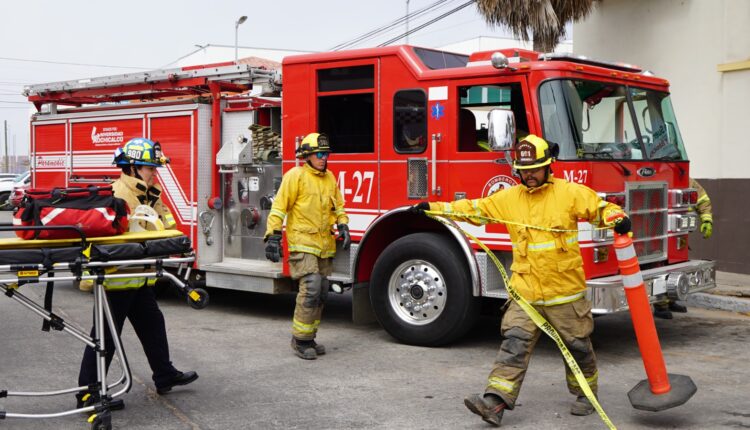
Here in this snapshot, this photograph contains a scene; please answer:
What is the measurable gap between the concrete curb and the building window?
4.21 metres

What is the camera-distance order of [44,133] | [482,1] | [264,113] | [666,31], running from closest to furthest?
1. [264,113]
2. [44,133]
3. [666,31]
4. [482,1]

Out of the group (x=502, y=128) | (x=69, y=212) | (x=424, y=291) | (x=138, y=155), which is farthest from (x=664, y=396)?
(x=138, y=155)

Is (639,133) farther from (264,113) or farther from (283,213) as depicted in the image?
(264,113)

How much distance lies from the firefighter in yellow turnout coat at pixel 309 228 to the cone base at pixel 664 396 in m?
2.89

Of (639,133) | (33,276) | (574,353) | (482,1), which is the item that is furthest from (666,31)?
(33,276)

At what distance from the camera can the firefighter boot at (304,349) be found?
23.8 feet

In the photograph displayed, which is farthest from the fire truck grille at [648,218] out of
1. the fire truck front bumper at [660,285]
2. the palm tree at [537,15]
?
the palm tree at [537,15]

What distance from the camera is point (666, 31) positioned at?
12.5 m

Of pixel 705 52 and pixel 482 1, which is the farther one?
pixel 482 1

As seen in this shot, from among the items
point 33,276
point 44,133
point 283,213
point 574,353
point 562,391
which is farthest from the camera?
point 44,133

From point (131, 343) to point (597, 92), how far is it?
461cm

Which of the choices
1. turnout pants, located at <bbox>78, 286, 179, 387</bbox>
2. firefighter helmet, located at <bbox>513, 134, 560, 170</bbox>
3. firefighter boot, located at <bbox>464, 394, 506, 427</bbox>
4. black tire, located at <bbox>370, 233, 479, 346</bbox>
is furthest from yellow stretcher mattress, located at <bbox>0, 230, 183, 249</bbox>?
black tire, located at <bbox>370, 233, 479, 346</bbox>

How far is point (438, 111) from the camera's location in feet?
24.8

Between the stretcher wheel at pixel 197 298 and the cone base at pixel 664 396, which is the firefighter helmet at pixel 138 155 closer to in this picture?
the stretcher wheel at pixel 197 298
